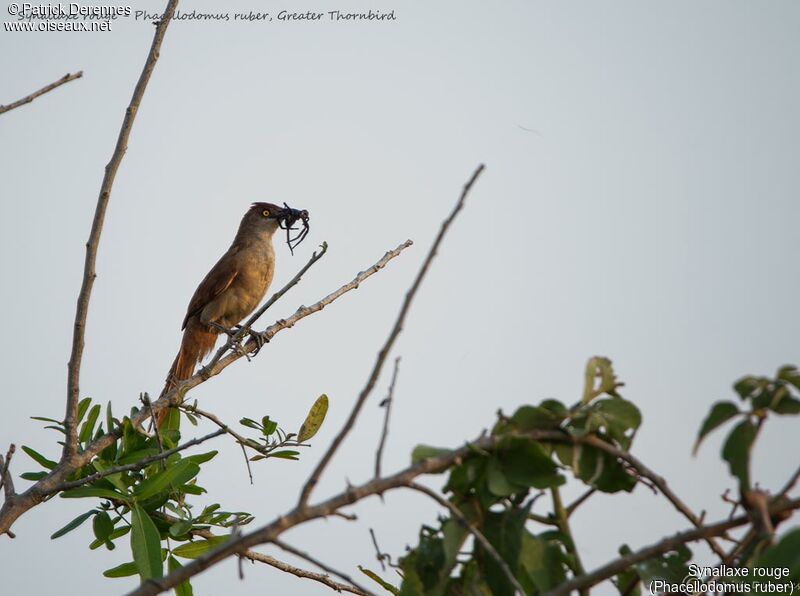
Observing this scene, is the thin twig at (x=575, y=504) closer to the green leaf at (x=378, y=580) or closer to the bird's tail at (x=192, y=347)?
the green leaf at (x=378, y=580)

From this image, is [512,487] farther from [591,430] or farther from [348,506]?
[348,506]

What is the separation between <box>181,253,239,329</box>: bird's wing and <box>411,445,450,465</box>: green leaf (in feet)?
22.7

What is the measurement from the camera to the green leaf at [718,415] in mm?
1553

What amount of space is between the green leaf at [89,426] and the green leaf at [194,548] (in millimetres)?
606

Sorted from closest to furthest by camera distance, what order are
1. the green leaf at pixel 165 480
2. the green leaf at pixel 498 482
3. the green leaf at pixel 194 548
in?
the green leaf at pixel 498 482 → the green leaf at pixel 165 480 → the green leaf at pixel 194 548

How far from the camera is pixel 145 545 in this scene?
3.28 meters

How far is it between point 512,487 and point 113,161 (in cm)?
188

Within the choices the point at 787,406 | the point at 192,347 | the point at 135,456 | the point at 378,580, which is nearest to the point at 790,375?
the point at 787,406

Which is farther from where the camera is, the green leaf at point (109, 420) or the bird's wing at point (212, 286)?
the bird's wing at point (212, 286)

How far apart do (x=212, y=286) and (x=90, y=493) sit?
534 centimetres

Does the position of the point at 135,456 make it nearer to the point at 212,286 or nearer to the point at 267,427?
the point at 267,427

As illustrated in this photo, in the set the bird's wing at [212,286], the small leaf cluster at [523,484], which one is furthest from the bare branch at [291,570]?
the bird's wing at [212,286]

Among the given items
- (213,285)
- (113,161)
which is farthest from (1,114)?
(213,285)

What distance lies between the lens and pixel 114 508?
11.7ft
